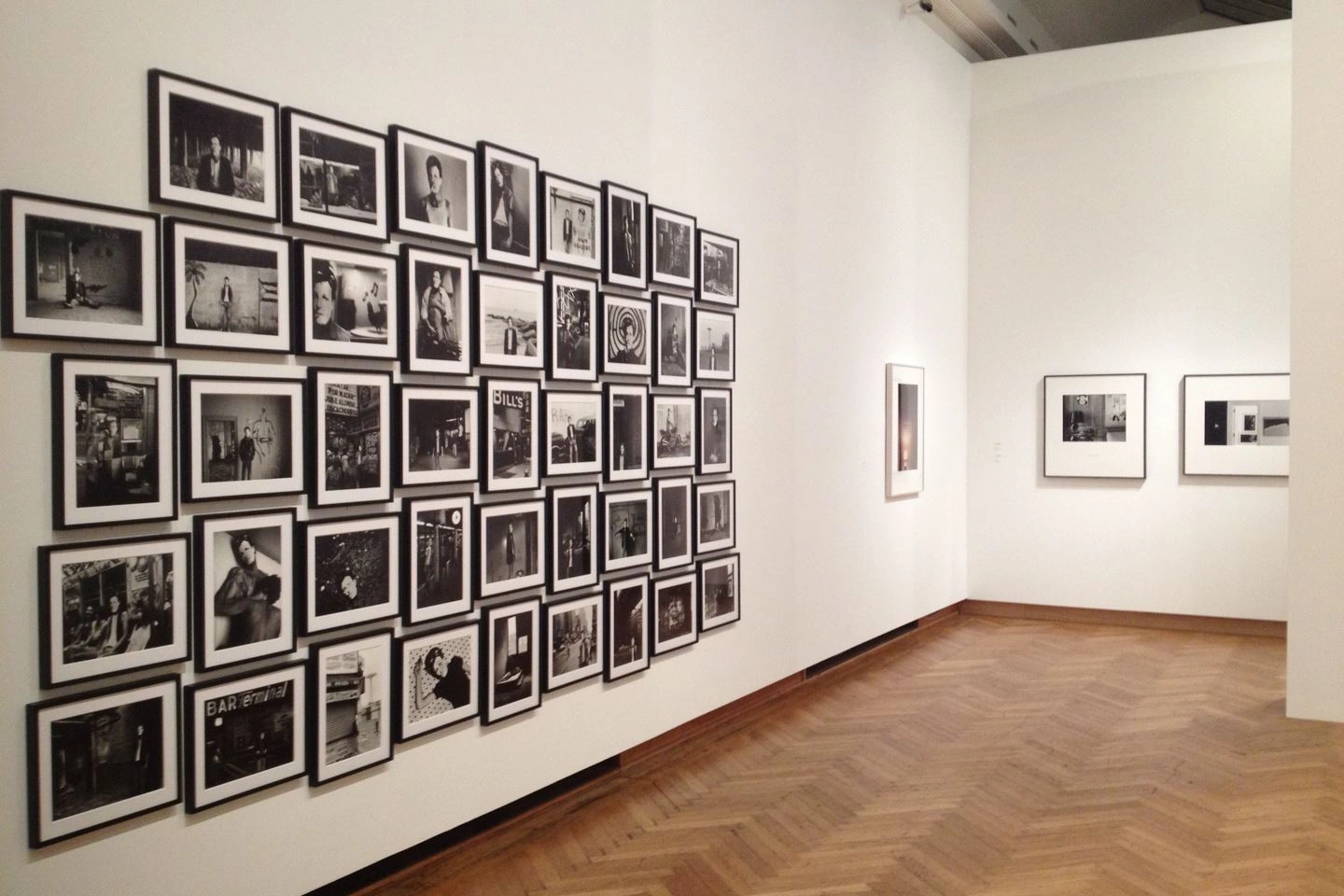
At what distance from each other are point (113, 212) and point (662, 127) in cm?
384

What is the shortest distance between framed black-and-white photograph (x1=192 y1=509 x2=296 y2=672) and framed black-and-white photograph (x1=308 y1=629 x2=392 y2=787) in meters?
0.24

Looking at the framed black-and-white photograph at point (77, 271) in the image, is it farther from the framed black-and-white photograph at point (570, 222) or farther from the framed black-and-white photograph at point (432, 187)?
the framed black-and-white photograph at point (570, 222)

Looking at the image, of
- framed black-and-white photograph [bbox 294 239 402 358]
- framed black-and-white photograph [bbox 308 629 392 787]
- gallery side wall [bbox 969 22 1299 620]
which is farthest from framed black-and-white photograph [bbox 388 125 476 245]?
gallery side wall [bbox 969 22 1299 620]

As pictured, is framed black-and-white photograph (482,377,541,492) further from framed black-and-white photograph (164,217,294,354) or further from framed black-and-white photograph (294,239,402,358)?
framed black-and-white photograph (164,217,294,354)

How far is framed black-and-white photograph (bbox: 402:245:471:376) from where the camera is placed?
15.9 ft

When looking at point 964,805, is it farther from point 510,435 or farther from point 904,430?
point 904,430

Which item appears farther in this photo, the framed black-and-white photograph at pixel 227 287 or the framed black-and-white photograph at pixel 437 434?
the framed black-and-white photograph at pixel 437 434

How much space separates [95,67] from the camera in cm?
360

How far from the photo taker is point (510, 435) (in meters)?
5.45

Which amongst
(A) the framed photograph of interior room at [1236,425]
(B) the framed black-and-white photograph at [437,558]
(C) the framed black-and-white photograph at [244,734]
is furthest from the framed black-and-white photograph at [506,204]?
(A) the framed photograph of interior room at [1236,425]

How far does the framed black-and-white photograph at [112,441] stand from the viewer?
11.5ft

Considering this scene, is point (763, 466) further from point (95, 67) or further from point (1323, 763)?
point (95, 67)

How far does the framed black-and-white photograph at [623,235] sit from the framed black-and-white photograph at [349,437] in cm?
193

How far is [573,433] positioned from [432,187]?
5.40 feet
